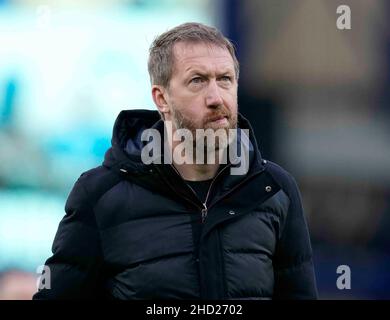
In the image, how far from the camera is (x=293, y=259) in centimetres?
224

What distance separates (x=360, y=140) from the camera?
4.26 meters

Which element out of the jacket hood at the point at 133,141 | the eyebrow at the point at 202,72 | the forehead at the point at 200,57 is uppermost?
the forehead at the point at 200,57

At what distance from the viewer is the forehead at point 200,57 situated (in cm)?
223

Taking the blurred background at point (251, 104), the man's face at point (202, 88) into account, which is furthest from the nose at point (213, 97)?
the blurred background at point (251, 104)

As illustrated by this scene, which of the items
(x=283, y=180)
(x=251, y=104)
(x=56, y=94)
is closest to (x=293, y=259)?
(x=283, y=180)

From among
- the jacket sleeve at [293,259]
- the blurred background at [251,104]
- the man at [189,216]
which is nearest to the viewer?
the man at [189,216]

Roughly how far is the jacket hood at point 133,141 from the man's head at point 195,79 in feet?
0.25

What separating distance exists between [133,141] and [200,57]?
0.34m

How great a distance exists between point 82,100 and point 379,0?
179 centimetres

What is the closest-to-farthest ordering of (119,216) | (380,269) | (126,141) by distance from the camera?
(119,216), (126,141), (380,269)

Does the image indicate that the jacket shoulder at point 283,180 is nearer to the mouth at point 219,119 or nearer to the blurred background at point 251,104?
the mouth at point 219,119
